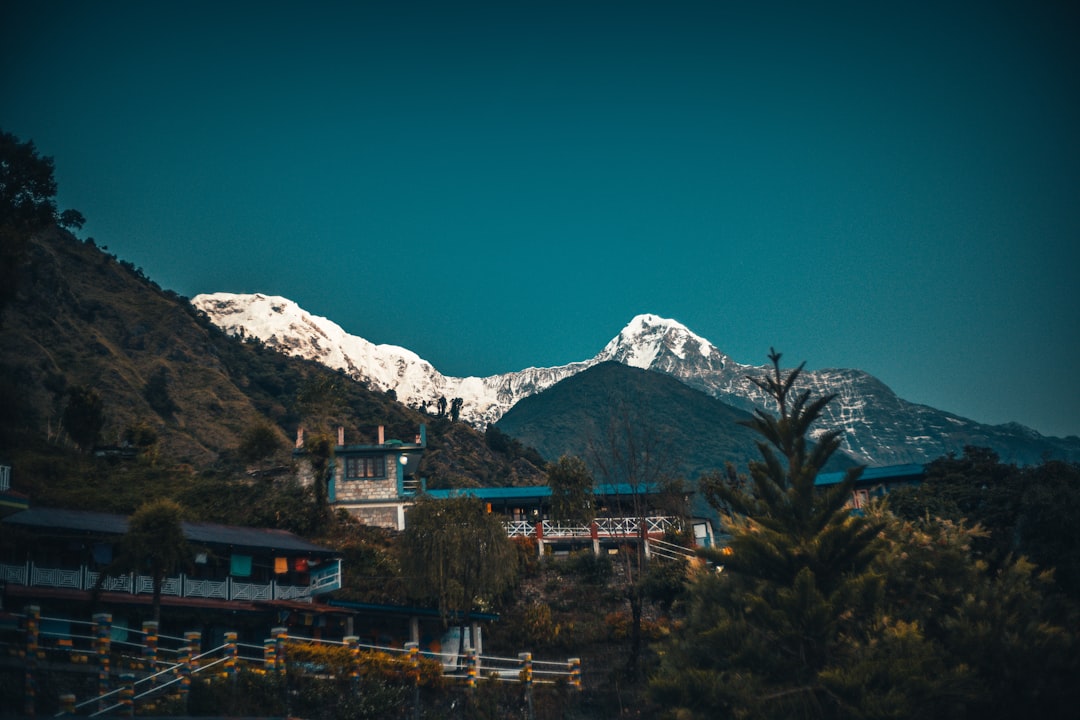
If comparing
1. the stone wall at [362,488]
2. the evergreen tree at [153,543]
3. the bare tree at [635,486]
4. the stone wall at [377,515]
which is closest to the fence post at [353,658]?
the evergreen tree at [153,543]

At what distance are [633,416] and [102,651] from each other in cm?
13642

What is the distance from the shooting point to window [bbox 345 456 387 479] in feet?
142

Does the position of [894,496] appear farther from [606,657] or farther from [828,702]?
[828,702]

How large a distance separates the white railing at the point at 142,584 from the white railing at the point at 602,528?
1574 centimetres

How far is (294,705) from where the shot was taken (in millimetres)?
18406

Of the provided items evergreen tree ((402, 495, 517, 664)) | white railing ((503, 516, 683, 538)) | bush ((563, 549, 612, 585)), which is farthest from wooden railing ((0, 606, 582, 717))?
white railing ((503, 516, 683, 538))

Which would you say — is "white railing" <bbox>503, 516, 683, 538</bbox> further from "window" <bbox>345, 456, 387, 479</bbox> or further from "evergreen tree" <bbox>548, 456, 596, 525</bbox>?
"window" <bbox>345, 456, 387, 479</bbox>

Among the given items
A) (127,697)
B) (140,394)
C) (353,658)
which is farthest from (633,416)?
(127,697)

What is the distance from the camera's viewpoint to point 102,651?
15414mm

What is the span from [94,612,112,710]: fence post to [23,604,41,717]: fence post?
3.52ft

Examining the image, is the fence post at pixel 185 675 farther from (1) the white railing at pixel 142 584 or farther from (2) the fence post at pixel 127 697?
(1) the white railing at pixel 142 584

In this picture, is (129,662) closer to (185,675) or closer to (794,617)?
(185,675)

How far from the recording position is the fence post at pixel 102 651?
15047 millimetres

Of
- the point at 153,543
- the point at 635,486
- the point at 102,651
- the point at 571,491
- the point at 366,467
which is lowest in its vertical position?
the point at 102,651
